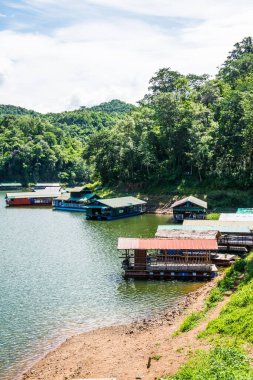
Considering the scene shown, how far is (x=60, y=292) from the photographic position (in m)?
41.4

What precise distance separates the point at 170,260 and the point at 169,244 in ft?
6.06

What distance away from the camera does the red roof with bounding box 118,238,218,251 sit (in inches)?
1773

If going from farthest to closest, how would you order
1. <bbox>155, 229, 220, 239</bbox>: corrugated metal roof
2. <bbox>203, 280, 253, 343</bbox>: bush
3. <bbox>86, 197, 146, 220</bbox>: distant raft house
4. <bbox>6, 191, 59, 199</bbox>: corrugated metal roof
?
1. <bbox>6, 191, 59, 199</bbox>: corrugated metal roof
2. <bbox>86, 197, 146, 220</bbox>: distant raft house
3. <bbox>155, 229, 220, 239</bbox>: corrugated metal roof
4. <bbox>203, 280, 253, 343</bbox>: bush

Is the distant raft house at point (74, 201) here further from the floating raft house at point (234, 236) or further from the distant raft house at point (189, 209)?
the floating raft house at point (234, 236)

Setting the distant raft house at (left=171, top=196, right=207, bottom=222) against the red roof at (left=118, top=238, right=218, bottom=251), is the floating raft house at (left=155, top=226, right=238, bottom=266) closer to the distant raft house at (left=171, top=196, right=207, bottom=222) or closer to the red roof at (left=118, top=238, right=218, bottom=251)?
the red roof at (left=118, top=238, right=218, bottom=251)

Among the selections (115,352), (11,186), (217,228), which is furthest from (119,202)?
(11,186)

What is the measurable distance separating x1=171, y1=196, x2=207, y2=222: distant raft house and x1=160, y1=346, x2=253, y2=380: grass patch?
2269 inches

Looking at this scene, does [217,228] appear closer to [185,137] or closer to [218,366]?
[218,366]

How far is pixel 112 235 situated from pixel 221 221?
1752 centimetres

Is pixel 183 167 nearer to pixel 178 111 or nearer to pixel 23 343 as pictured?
pixel 178 111

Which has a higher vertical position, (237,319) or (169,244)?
(169,244)

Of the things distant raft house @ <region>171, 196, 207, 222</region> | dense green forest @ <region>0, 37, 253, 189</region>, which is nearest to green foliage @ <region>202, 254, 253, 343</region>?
distant raft house @ <region>171, 196, 207, 222</region>

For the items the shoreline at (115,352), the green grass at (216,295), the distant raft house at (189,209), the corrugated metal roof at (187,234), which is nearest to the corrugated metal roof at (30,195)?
the distant raft house at (189,209)

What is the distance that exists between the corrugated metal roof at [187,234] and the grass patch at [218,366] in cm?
2830
